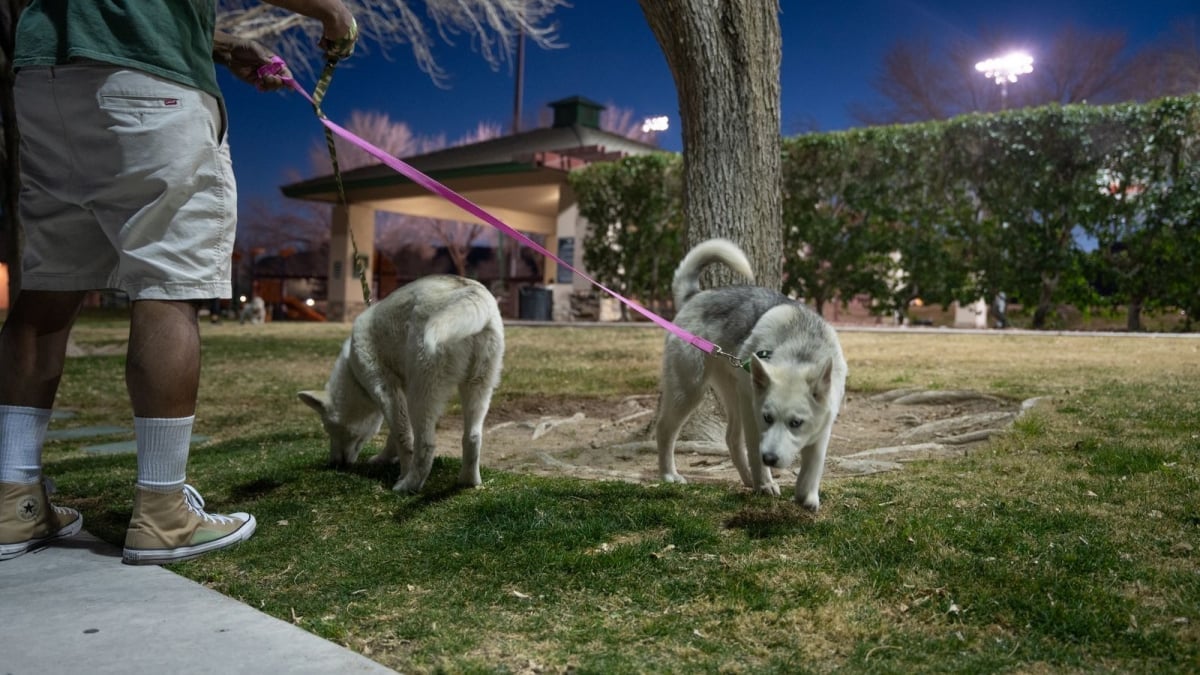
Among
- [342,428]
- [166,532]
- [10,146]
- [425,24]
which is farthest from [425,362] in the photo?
[425,24]

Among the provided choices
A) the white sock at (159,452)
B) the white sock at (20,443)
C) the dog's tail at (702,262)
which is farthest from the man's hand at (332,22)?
the dog's tail at (702,262)

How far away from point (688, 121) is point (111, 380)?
7.38 m

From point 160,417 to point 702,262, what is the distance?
2.80 meters

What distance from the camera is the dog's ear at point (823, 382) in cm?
333

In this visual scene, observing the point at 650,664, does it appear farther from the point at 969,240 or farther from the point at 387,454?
the point at 969,240

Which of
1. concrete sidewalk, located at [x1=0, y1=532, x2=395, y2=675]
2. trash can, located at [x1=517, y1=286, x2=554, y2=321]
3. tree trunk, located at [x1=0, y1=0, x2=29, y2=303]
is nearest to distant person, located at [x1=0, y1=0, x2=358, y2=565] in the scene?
concrete sidewalk, located at [x1=0, y1=532, x2=395, y2=675]

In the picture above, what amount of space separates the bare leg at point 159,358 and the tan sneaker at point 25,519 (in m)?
0.52

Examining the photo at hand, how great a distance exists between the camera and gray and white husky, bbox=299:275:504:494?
357cm

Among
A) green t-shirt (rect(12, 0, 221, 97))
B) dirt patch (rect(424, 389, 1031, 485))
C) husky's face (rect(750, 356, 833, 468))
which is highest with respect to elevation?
green t-shirt (rect(12, 0, 221, 97))

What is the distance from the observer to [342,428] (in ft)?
13.9

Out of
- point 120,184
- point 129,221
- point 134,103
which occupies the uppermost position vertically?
point 134,103

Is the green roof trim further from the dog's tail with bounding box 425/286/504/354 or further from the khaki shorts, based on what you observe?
the khaki shorts

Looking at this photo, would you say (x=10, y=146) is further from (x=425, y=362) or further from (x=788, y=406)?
(x=788, y=406)

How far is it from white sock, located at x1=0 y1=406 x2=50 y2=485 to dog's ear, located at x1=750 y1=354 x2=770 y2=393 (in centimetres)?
265
